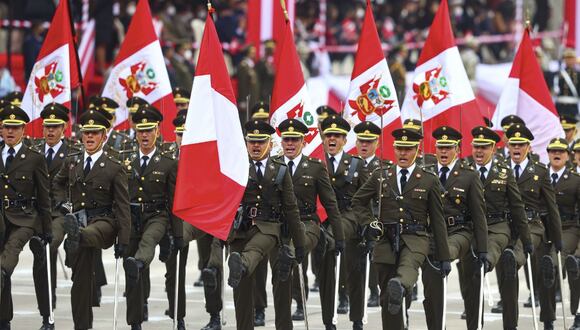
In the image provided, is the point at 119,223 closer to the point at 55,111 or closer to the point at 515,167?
the point at 55,111

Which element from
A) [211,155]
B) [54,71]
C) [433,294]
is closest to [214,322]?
[211,155]

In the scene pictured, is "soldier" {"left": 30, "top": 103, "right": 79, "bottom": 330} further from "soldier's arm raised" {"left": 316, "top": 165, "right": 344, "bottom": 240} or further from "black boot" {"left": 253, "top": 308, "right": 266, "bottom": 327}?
"soldier's arm raised" {"left": 316, "top": 165, "right": 344, "bottom": 240}

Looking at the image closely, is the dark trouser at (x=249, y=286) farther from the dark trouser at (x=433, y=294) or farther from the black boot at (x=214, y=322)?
the black boot at (x=214, y=322)

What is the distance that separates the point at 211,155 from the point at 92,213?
1676mm

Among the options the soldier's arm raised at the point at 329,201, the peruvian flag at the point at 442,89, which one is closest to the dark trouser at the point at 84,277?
the soldier's arm raised at the point at 329,201

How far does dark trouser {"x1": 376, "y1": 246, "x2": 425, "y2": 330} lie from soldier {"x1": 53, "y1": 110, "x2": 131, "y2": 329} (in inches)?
106

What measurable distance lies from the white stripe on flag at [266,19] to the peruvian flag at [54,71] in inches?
392

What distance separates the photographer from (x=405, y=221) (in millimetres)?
16172

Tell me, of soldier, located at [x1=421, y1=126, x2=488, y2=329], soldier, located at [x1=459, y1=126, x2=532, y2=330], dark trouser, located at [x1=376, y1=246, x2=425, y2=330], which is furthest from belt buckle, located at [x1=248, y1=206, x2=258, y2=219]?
soldier, located at [x1=459, y1=126, x2=532, y2=330]

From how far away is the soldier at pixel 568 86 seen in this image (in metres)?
28.4

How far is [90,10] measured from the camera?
2992cm

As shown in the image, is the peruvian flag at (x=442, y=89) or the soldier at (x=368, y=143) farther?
the peruvian flag at (x=442, y=89)

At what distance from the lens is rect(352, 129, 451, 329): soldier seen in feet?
52.3

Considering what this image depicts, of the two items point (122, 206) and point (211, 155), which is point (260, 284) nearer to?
point (122, 206)
